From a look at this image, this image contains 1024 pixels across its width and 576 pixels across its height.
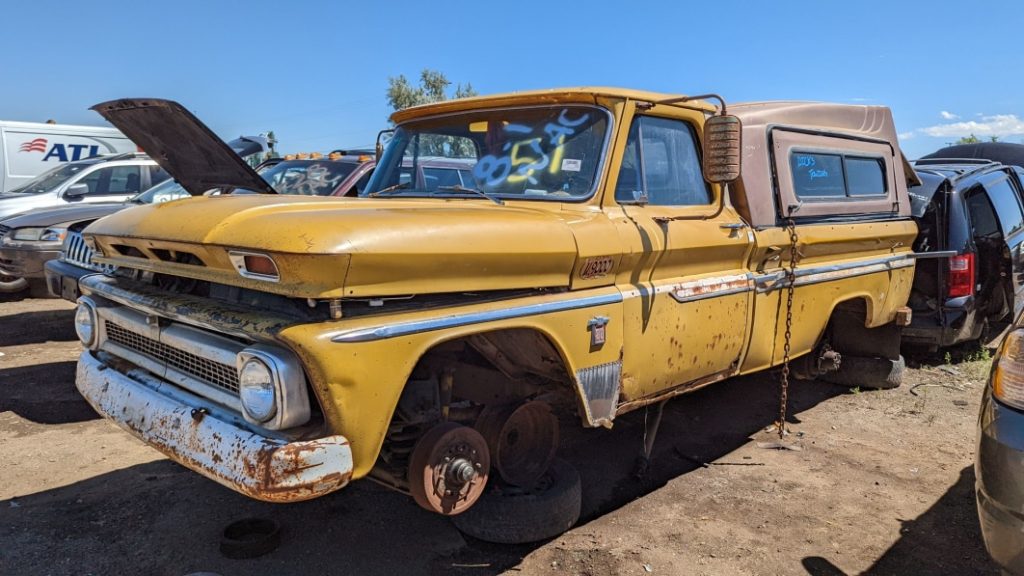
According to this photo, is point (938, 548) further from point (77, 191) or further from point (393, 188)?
point (77, 191)

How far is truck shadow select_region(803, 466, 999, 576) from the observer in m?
3.06

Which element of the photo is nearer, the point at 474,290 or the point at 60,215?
the point at 474,290

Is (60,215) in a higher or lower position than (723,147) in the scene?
lower

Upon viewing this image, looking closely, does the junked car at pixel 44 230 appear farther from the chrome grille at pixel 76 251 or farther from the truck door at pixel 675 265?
the truck door at pixel 675 265

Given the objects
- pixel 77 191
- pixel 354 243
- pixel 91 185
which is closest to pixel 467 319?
pixel 354 243

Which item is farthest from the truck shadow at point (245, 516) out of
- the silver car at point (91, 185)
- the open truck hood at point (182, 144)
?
the silver car at point (91, 185)

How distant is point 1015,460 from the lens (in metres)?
2.26

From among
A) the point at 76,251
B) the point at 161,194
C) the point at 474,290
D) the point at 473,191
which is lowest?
the point at 76,251

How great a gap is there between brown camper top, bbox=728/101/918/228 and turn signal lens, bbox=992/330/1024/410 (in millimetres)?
1505

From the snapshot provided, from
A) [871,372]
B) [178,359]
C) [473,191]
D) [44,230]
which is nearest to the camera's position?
[178,359]

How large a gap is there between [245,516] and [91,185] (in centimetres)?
782

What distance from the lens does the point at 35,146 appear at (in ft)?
41.8

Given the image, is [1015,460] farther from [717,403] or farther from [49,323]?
[49,323]

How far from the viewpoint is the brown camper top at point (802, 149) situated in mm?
3943
